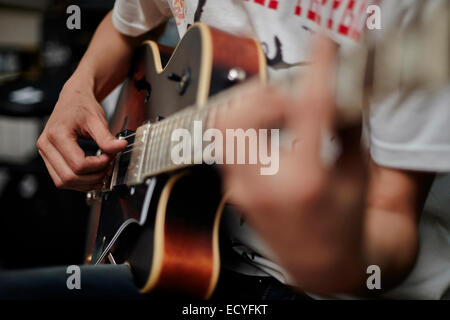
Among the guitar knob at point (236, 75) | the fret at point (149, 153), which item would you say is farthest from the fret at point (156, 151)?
the guitar knob at point (236, 75)

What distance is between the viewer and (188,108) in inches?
16.9

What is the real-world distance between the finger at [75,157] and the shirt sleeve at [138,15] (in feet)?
0.87

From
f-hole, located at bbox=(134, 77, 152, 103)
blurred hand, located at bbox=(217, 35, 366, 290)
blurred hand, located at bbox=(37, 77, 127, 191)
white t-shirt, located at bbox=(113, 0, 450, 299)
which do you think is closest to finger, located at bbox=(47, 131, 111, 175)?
blurred hand, located at bbox=(37, 77, 127, 191)

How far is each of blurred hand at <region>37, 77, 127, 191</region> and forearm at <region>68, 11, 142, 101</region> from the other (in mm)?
78

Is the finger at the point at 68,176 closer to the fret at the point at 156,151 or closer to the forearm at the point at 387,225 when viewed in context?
the fret at the point at 156,151

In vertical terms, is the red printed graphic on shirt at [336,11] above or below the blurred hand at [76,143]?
above

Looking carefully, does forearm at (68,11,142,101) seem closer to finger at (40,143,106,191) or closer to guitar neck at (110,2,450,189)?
finger at (40,143,106,191)

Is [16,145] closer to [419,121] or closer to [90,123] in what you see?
[90,123]

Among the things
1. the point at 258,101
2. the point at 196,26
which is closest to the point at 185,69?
the point at 196,26

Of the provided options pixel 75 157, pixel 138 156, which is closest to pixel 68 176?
pixel 75 157

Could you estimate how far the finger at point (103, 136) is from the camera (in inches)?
21.7

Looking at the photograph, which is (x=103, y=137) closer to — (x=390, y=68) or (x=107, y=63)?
(x=107, y=63)

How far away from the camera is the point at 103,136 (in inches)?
23.1
